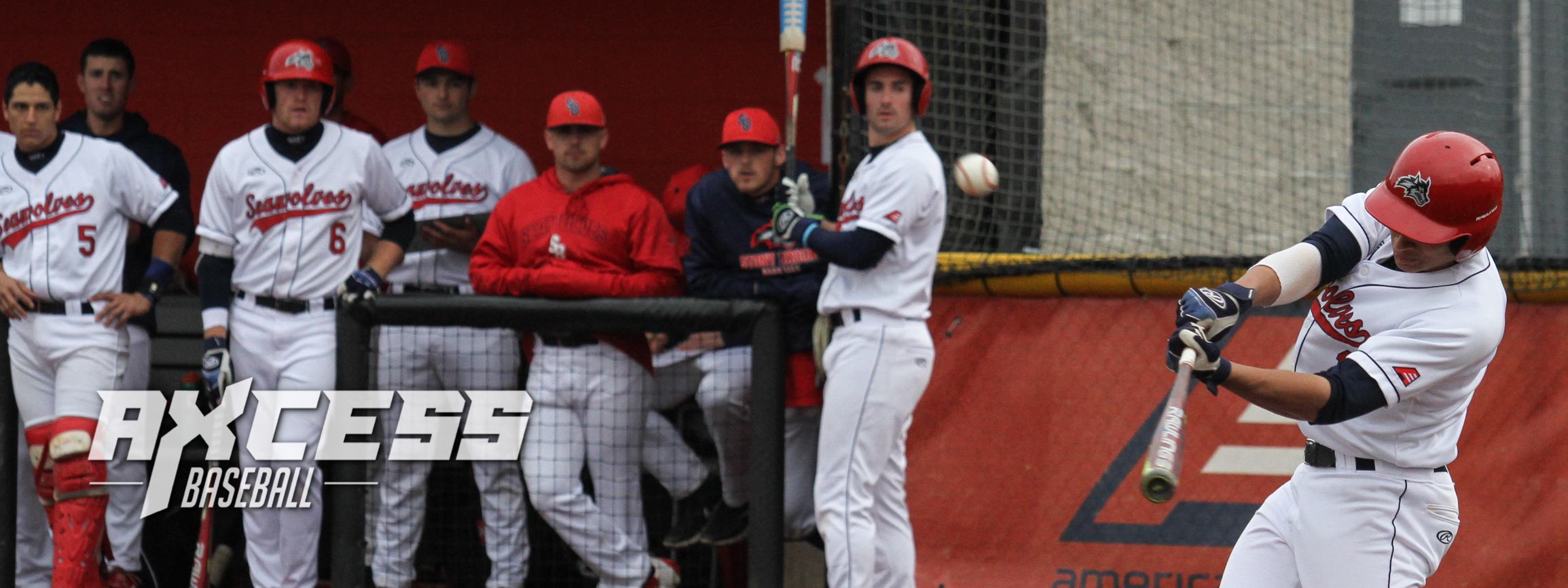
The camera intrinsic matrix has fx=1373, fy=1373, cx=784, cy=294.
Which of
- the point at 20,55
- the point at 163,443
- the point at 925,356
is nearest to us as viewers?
the point at 925,356

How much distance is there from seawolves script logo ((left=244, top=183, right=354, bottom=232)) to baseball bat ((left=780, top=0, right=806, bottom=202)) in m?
1.40

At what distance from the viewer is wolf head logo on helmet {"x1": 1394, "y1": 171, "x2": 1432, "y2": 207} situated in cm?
244

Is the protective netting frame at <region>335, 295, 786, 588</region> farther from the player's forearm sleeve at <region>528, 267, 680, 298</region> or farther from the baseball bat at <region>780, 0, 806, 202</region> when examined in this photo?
the baseball bat at <region>780, 0, 806, 202</region>

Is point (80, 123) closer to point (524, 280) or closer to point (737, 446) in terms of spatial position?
point (524, 280)

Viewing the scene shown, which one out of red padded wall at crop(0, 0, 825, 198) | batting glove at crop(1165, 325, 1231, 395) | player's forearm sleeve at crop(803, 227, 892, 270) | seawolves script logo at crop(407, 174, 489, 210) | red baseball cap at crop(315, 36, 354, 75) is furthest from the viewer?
red padded wall at crop(0, 0, 825, 198)

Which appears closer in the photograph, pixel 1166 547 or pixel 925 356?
pixel 925 356

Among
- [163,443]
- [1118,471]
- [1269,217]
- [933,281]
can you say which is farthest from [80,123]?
[1269,217]

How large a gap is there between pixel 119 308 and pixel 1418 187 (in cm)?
360

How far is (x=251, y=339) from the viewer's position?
412 cm

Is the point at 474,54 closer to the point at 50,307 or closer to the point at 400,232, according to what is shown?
the point at 400,232

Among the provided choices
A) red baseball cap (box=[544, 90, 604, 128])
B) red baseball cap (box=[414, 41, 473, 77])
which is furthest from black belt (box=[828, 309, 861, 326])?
red baseball cap (box=[414, 41, 473, 77])

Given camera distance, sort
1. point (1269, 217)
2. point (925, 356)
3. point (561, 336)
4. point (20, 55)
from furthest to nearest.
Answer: point (20, 55), point (1269, 217), point (561, 336), point (925, 356)

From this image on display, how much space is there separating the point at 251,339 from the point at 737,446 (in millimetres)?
1495

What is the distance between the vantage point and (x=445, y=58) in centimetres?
472
